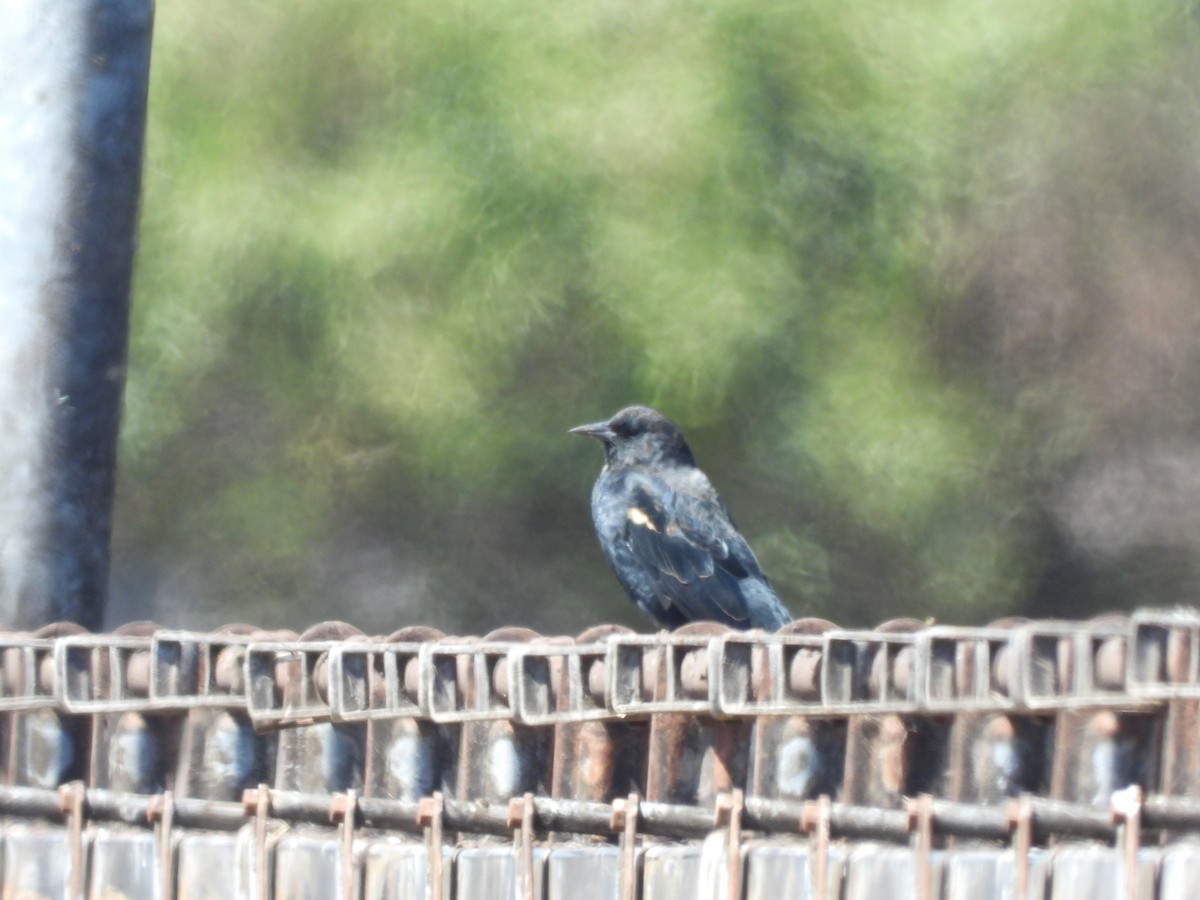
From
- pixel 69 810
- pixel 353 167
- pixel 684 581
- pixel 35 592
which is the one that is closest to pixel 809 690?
pixel 69 810

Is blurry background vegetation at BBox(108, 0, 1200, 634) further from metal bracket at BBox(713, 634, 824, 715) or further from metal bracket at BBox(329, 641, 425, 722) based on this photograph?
metal bracket at BBox(713, 634, 824, 715)

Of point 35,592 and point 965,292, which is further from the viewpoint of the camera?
point 965,292

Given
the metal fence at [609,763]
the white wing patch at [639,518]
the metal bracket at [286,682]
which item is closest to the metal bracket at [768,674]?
the metal fence at [609,763]

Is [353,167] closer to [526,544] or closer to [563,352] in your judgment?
[563,352]

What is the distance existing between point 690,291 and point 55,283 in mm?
3477

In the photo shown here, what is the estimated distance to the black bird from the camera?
7.21m

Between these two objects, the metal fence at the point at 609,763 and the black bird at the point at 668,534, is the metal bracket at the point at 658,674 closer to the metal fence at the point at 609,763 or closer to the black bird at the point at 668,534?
the metal fence at the point at 609,763

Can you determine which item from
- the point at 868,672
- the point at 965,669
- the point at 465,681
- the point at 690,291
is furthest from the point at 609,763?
the point at 690,291

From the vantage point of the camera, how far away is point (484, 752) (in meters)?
3.73

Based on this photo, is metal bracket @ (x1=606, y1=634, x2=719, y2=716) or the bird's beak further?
the bird's beak

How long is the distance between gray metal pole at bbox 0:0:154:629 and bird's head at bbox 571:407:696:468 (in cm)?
314

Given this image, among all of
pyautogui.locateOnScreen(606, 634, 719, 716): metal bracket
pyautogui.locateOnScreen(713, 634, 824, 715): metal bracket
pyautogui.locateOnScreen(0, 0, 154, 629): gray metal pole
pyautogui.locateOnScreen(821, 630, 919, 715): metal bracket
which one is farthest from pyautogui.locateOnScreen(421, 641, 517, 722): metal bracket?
pyautogui.locateOnScreen(0, 0, 154, 629): gray metal pole

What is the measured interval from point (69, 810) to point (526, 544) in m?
4.37

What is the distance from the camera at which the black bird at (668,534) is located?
721cm
